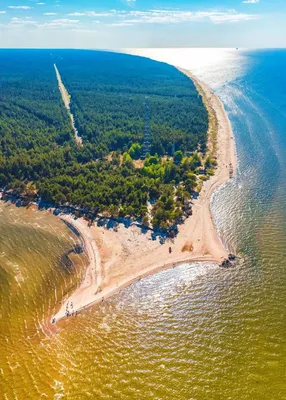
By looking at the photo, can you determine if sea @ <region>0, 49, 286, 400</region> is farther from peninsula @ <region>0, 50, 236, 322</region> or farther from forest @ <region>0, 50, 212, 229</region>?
forest @ <region>0, 50, 212, 229</region>

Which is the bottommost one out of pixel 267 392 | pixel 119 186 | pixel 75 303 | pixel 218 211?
pixel 267 392

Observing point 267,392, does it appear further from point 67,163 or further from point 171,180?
point 67,163

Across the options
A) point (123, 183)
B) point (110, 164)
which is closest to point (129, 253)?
point (123, 183)

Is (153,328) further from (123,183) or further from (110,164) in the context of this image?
(110,164)

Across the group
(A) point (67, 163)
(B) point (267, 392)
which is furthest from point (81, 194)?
(B) point (267, 392)

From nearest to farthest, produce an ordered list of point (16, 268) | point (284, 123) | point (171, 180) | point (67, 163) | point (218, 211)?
point (16, 268) < point (218, 211) < point (171, 180) < point (67, 163) < point (284, 123)

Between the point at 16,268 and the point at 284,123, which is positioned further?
the point at 284,123

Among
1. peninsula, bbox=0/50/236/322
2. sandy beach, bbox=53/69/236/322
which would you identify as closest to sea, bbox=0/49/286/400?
sandy beach, bbox=53/69/236/322
